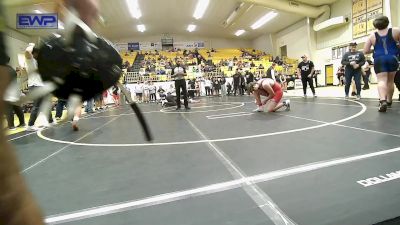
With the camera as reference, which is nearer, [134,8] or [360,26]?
[360,26]

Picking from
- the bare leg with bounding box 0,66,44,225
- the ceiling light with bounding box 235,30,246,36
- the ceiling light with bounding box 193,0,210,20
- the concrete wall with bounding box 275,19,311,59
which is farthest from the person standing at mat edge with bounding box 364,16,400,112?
the ceiling light with bounding box 235,30,246,36

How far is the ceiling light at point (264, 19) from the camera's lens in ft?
73.0

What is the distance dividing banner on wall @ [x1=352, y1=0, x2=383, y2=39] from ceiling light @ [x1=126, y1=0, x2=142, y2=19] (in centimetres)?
1367

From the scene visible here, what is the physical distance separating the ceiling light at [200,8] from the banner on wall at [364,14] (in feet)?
30.4

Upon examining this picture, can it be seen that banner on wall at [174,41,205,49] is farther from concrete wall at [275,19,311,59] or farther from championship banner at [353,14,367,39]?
championship banner at [353,14,367,39]

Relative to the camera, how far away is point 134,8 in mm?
20453

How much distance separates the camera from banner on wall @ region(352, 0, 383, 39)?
614 inches

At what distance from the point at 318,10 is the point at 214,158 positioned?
20002mm

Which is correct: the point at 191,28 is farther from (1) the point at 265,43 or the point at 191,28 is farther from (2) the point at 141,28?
(1) the point at 265,43

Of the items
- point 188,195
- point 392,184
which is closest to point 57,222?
point 188,195

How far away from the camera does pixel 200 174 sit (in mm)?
2084

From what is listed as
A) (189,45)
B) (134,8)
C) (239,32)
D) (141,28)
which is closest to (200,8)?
(134,8)

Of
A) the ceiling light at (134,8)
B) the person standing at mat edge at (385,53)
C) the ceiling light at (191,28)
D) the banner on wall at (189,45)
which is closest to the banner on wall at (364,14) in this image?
the person standing at mat edge at (385,53)

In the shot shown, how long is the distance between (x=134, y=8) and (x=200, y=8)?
4.80 meters
